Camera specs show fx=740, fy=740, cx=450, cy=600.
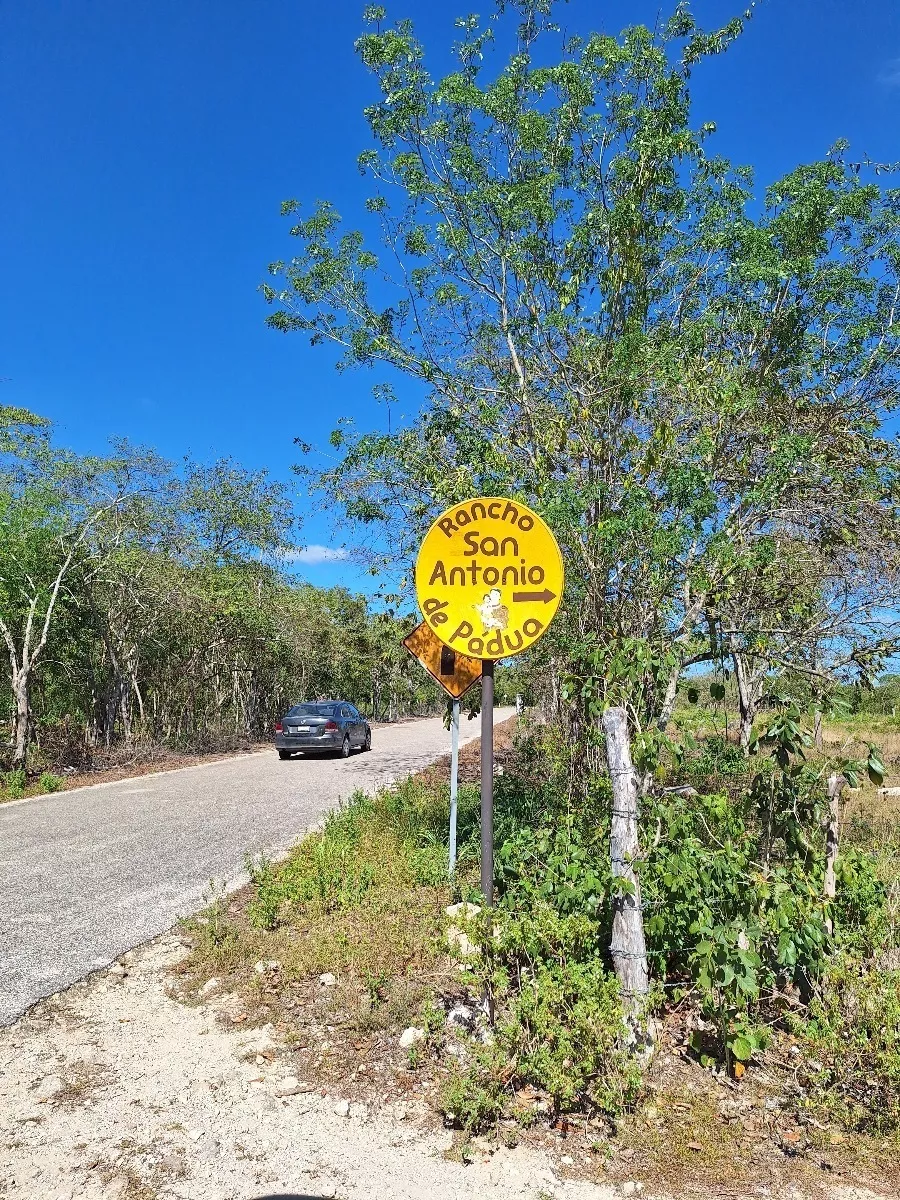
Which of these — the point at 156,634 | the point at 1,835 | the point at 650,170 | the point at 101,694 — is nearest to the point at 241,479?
the point at 156,634

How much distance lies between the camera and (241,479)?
23.8 m

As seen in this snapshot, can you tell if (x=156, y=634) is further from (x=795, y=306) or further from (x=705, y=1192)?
(x=705, y=1192)

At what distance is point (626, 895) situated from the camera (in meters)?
3.52

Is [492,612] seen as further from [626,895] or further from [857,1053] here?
[857,1053]

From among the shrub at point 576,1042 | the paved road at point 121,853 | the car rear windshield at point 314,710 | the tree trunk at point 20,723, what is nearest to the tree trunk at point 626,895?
the shrub at point 576,1042

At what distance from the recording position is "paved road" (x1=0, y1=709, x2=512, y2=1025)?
16.9ft

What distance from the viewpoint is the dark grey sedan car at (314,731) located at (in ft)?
61.5

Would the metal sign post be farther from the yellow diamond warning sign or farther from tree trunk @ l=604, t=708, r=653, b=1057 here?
the yellow diamond warning sign

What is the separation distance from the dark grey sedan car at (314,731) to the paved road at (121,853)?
139 inches

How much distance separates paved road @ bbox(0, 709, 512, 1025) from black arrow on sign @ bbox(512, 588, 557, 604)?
3659mm

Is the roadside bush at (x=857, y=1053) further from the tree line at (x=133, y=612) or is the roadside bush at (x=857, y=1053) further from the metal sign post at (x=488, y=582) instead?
the tree line at (x=133, y=612)

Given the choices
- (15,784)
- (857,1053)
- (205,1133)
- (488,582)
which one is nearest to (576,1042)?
(857,1053)

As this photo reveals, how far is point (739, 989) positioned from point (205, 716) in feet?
73.6

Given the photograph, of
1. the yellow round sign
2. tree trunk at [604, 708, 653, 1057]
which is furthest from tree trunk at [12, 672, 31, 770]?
tree trunk at [604, 708, 653, 1057]
